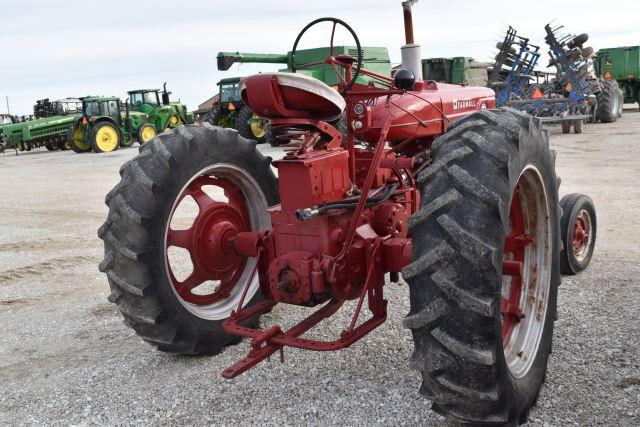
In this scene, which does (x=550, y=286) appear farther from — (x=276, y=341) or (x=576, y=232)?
(x=576, y=232)

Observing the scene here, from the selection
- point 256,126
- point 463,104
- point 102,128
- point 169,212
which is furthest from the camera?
point 102,128

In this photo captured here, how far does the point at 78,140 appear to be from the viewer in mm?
22781

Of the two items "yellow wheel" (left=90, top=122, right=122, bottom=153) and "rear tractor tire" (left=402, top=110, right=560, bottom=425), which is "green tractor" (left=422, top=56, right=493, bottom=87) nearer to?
"yellow wheel" (left=90, top=122, right=122, bottom=153)

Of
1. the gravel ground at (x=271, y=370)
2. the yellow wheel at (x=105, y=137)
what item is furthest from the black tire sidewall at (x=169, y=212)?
the yellow wheel at (x=105, y=137)

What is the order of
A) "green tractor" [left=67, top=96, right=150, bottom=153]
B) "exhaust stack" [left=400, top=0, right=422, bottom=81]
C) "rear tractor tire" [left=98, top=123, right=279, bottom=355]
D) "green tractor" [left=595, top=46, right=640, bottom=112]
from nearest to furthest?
"rear tractor tire" [left=98, top=123, right=279, bottom=355], "exhaust stack" [left=400, top=0, right=422, bottom=81], "green tractor" [left=67, top=96, right=150, bottom=153], "green tractor" [left=595, top=46, right=640, bottom=112]

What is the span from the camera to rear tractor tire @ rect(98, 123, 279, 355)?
10.4ft

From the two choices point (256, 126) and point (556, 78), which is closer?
point (556, 78)

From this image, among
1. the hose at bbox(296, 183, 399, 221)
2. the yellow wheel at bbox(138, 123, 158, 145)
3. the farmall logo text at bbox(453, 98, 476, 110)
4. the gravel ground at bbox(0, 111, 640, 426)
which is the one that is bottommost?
the gravel ground at bbox(0, 111, 640, 426)

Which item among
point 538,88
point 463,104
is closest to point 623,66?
point 538,88

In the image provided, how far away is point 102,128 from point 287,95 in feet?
68.3

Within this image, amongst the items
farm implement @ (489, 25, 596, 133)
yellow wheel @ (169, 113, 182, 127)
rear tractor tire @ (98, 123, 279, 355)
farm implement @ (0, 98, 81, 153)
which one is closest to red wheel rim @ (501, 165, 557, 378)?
rear tractor tire @ (98, 123, 279, 355)

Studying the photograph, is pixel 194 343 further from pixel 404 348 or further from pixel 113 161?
pixel 113 161

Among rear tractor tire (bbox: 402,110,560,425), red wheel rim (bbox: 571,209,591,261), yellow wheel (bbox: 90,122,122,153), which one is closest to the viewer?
rear tractor tire (bbox: 402,110,560,425)

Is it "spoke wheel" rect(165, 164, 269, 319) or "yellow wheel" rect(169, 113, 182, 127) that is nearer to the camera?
"spoke wheel" rect(165, 164, 269, 319)
